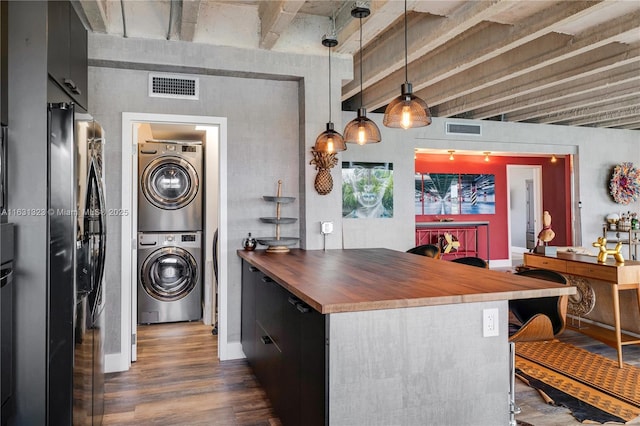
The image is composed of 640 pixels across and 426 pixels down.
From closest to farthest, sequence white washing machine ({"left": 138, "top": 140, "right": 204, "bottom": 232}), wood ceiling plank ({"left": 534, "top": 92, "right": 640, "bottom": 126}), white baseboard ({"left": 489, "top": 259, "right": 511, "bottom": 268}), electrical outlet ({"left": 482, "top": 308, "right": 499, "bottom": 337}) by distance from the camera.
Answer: electrical outlet ({"left": 482, "top": 308, "right": 499, "bottom": 337}) → white washing machine ({"left": 138, "top": 140, "right": 204, "bottom": 232}) → wood ceiling plank ({"left": 534, "top": 92, "right": 640, "bottom": 126}) → white baseboard ({"left": 489, "top": 259, "right": 511, "bottom": 268})

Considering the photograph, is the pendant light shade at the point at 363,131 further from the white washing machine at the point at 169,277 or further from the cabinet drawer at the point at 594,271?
the white washing machine at the point at 169,277

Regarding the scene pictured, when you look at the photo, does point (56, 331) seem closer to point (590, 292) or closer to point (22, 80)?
point (22, 80)

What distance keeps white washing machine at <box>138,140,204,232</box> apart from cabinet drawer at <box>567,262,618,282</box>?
3.85 metres

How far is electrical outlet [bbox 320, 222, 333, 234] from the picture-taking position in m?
3.96

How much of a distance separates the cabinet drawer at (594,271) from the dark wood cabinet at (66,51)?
13.2ft

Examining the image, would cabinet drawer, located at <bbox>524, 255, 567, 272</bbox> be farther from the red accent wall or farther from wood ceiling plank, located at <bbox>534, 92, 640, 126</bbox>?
the red accent wall

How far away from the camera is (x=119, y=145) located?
11.9 ft

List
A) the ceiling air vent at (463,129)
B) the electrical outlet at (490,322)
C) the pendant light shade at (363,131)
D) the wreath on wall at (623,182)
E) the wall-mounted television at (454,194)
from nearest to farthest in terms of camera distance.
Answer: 1. the electrical outlet at (490,322)
2. the pendant light shade at (363,131)
3. the ceiling air vent at (463,129)
4. the wreath on wall at (623,182)
5. the wall-mounted television at (454,194)

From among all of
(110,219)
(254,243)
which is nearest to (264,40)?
(254,243)

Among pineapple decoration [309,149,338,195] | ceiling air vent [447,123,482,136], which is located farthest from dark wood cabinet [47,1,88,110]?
ceiling air vent [447,123,482,136]

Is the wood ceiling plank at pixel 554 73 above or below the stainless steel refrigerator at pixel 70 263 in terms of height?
above

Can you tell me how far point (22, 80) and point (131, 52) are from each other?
1857 millimetres

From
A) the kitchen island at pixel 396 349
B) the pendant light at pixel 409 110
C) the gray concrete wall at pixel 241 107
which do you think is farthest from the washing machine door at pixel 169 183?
the pendant light at pixel 409 110

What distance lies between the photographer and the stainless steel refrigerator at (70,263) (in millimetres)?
1893
